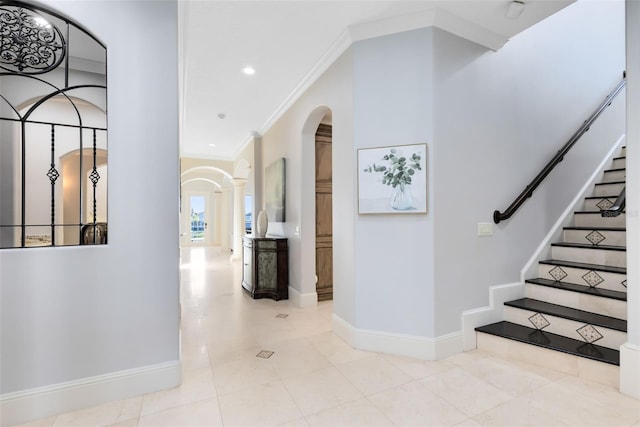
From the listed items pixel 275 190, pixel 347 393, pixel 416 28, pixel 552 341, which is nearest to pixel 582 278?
pixel 552 341

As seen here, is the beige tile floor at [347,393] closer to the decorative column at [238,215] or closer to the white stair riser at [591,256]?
the white stair riser at [591,256]

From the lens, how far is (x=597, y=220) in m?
3.52

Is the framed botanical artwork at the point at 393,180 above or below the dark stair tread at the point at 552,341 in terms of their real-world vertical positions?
above

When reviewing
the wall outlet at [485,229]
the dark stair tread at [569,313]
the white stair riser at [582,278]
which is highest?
the wall outlet at [485,229]

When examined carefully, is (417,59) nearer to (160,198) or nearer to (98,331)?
(160,198)

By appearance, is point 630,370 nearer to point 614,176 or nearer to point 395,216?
point 395,216

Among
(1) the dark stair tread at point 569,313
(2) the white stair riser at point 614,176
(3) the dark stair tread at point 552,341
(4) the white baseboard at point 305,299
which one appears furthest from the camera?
(4) the white baseboard at point 305,299

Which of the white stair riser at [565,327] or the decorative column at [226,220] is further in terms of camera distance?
the decorative column at [226,220]

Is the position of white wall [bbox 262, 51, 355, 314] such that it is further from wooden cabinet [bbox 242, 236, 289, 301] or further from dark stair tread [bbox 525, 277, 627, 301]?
dark stair tread [bbox 525, 277, 627, 301]

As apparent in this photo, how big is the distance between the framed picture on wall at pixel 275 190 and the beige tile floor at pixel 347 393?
7.40ft

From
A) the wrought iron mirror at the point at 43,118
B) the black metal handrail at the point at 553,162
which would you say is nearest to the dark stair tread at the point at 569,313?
the black metal handrail at the point at 553,162

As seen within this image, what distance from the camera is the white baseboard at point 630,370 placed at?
2035 millimetres

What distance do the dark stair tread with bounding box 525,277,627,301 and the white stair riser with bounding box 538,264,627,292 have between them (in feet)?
0.13

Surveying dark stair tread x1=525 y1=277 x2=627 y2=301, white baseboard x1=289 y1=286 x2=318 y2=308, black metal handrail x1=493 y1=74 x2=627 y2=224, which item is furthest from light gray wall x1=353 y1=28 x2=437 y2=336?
white baseboard x1=289 y1=286 x2=318 y2=308
